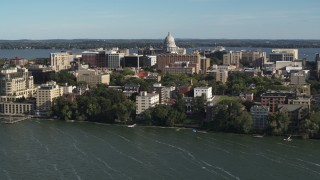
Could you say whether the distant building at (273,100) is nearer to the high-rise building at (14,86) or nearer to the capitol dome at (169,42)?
the high-rise building at (14,86)

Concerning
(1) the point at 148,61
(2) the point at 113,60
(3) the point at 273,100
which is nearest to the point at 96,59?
(2) the point at 113,60

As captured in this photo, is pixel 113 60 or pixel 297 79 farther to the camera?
pixel 113 60

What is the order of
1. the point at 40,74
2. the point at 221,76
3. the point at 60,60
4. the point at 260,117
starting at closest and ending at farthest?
1. the point at 260,117
2. the point at 221,76
3. the point at 40,74
4. the point at 60,60

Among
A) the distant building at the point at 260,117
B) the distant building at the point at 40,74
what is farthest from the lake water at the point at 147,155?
the distant building at the point at 40,74

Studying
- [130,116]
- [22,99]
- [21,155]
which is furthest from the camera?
[22,99]

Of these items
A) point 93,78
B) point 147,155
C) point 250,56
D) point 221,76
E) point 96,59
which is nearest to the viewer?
point 147,155

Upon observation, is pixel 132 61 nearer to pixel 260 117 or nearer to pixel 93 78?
pixel 93 78

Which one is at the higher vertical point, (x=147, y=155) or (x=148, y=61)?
(x=148, y=61)

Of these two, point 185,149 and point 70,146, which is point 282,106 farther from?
point 70,146

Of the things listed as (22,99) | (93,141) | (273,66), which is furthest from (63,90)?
(273,66)
